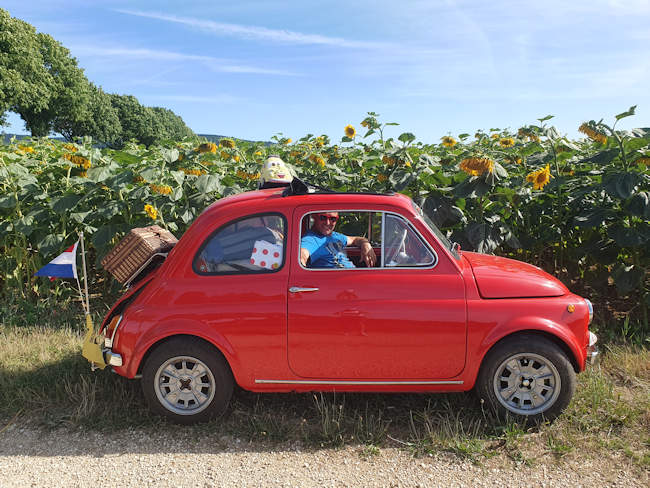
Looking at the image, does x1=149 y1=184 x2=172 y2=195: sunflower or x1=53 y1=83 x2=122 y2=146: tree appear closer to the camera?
x1=149 y1=184 x2=172 y2=195: sunflower

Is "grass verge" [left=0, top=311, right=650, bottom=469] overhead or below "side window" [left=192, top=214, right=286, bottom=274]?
below

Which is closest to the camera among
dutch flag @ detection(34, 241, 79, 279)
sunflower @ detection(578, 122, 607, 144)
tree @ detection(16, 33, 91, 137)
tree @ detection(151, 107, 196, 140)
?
dutch flag @ detection(34, 241, 79, 279)

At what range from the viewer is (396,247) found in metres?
3.71

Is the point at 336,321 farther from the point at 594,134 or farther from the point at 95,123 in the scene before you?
the point at 95,123

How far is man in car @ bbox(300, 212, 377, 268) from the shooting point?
3.85 meters

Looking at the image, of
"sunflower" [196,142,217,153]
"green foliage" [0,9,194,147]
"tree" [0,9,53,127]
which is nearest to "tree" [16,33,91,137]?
"green foliage" [0,9,194,147]

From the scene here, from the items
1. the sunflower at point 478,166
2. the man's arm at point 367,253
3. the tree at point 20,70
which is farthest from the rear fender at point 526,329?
the tree at point 20,70

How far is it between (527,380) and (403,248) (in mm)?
1200

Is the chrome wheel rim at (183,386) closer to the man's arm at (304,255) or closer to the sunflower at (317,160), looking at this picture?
the man's arm at (304,255)

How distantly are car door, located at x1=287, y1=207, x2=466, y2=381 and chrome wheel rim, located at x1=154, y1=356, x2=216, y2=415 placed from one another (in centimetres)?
63

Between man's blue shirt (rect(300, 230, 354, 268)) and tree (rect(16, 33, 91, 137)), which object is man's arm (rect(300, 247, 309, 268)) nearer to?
man's blue shirt (rect(300, 230, 354, 268))

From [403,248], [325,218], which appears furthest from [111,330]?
[403,248]

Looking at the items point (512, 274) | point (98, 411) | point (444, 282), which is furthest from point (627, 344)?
point (98, 411)

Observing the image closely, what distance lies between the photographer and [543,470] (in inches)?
131
